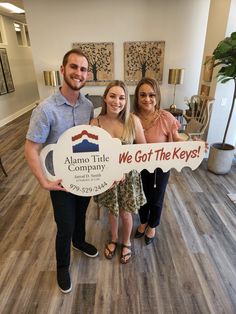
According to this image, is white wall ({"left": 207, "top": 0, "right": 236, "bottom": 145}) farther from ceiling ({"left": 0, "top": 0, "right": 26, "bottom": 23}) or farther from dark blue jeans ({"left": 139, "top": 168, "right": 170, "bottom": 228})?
ceiling ({"left": 0, "top": 0, "right": 26, "bottom": 23})

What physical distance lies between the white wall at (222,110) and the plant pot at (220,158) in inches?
13.3

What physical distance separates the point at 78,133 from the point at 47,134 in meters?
0.19

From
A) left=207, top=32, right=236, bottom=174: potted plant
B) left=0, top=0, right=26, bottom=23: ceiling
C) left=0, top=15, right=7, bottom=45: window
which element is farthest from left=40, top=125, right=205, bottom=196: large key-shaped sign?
left=0, top=15, right=7, bottom=45: window

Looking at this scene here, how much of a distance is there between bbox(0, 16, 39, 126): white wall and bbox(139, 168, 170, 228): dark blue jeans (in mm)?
5089

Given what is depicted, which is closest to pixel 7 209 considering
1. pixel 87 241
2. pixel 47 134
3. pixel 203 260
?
pixel 87 241

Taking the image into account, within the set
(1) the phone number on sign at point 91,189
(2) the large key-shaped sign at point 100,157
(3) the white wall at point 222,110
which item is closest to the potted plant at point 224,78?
(3) the white wall at point 222,110

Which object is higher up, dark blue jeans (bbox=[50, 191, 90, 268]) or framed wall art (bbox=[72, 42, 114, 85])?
framed wall art (bbox=[72, 42, 114, 85])

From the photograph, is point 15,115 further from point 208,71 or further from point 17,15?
point 208,71

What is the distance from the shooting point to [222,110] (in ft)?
10.5

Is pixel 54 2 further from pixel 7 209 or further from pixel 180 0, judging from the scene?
pixel 7 209

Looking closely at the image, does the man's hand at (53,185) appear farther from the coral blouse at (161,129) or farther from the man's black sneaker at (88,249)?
the man's black sneaker at (88,249)

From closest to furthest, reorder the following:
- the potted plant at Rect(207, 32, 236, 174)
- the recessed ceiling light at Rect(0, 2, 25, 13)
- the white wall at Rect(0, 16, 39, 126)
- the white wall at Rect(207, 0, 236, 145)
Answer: the potted plant at Rect(207, 32, 236, 174)
the white wall at Rect(207, 0, 236, 145)
the recessed ceiling light at Rect(0, 2, 25, 13)
the white wall at Rect(0, 16, 39, 126)

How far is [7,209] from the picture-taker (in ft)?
8.02

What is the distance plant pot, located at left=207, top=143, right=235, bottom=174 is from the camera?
9.68 feet
